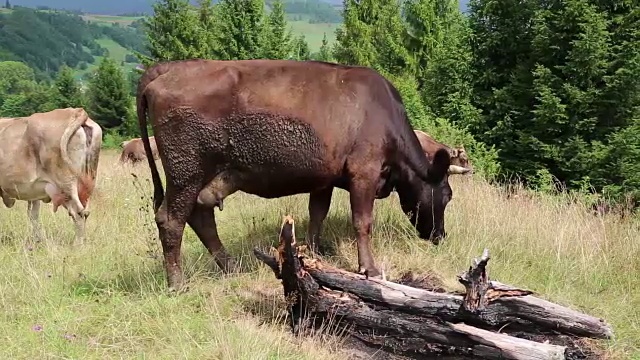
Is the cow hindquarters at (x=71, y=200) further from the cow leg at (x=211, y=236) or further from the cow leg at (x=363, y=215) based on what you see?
the cow leg at (x=363, y=215)

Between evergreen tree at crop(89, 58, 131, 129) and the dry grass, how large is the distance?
116 feet

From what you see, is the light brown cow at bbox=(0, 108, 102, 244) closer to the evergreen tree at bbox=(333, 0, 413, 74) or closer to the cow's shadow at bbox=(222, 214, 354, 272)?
the cow's shadow at bbox=(222, 214, 354, 272)

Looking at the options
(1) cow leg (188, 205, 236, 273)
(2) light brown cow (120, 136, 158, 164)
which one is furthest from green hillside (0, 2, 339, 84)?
(1) cow leg (188, 205, 236, 273)

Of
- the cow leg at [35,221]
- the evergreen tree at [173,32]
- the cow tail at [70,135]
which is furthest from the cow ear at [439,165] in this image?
the evergreen tree at [173,32]

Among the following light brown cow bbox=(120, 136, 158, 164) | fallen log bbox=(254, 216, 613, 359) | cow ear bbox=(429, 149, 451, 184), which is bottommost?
light brown cow bbox=(120, 136, 158, 164)

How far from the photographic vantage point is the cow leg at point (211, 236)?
5832mm

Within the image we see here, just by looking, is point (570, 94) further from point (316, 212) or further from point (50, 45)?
point (50, 45)

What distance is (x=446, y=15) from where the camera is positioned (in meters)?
27.0

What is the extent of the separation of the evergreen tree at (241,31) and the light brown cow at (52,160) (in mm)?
19386

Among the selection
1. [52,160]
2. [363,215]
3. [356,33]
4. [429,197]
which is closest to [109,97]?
[356,33]

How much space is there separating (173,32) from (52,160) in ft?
92.4

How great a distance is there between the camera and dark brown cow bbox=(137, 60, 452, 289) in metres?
5.27

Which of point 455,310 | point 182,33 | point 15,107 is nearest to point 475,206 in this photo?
point 455,310

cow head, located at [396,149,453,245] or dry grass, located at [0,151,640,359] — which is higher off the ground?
cow head, located at [396,149,453,245]
